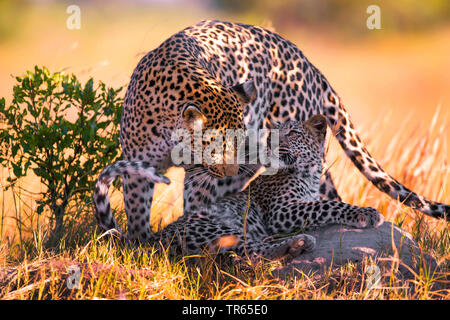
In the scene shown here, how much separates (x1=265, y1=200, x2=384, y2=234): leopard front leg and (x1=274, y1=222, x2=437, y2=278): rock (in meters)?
0.09

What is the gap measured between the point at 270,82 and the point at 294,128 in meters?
0.72

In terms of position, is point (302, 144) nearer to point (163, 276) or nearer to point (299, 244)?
point (299, 244)

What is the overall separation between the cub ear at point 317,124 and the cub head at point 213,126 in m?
1.17

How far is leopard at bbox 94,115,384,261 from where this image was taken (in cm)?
497

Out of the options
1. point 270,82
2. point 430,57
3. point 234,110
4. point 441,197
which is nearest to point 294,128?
point 270,82

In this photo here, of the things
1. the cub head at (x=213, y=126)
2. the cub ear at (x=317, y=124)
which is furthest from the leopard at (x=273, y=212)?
the cub head at (x=213, y=126)

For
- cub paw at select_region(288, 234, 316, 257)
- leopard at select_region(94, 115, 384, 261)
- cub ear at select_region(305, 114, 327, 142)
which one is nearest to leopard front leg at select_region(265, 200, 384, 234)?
leopard at select_region(94, 115, 384, 261)

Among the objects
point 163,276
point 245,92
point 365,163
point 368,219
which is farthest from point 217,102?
point 365,163

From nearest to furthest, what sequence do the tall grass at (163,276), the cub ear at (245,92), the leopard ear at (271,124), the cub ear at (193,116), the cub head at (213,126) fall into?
1. the tall grass at (163,276)
2. the cub ear at (193,116)
3. the cub head at (213,126)
4. the cub ear at (245,92)
5. the leopard ear at (271,124)

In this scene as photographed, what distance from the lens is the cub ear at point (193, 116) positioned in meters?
4.95

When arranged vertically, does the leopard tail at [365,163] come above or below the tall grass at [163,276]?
above

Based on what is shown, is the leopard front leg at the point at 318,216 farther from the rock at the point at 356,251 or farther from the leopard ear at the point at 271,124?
the leopard ear at the point at 271,124

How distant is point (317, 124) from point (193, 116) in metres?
1.67

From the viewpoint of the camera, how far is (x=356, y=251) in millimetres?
4930
